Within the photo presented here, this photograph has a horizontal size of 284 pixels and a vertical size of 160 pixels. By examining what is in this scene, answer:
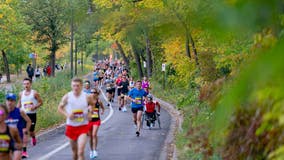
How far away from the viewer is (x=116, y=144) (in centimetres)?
1766

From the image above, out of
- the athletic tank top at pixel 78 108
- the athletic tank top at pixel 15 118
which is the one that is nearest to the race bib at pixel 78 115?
the athletic tank top at pixel 78 108

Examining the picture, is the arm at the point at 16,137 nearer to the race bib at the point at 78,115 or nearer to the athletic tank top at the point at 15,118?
the athletic tank top at the point at 15,118

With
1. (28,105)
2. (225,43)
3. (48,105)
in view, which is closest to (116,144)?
(28,105)

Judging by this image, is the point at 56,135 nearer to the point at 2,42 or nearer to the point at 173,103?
the point at 173,103

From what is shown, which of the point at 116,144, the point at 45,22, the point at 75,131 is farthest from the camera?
the point at 45,22

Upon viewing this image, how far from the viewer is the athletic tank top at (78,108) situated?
10477 mm

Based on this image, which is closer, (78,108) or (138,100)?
(78,108)

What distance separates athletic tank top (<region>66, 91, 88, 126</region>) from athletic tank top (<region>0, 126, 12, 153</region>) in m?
1.77

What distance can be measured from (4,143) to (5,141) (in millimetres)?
36

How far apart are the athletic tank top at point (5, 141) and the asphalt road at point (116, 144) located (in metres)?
5.97

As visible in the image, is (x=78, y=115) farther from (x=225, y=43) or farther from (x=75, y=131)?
(x=225, y=43)

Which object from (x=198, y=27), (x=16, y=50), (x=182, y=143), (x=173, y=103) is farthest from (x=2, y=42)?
(x=198, y=27)

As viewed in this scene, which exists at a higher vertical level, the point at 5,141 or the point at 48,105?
the point at 5,141

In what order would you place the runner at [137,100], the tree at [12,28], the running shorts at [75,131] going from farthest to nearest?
the tree at [12,28] → the runner at [137,100] → the running shorts at [75,131]
